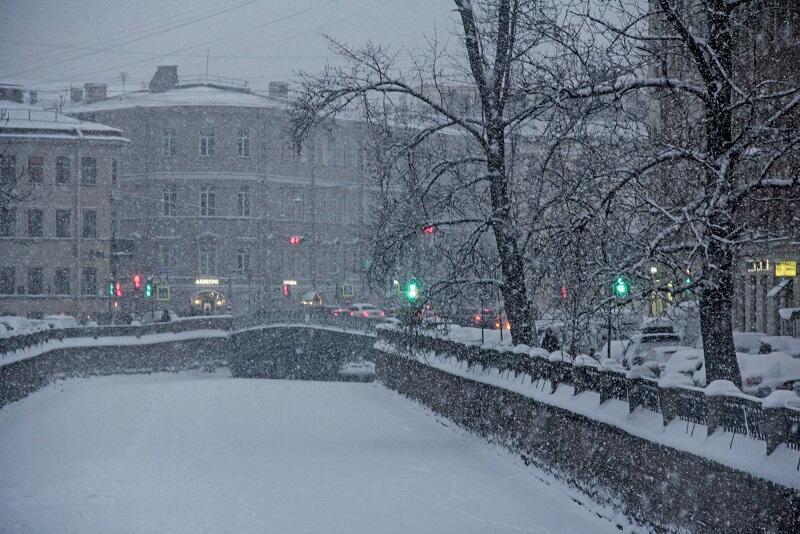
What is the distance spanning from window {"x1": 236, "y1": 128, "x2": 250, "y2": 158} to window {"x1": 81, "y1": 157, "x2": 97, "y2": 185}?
39.0 feet

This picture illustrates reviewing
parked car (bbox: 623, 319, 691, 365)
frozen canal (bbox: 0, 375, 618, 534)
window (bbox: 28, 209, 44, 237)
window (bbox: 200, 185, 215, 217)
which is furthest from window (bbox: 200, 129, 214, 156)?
frozen canal (bbox: 0, 375, 618, 534)

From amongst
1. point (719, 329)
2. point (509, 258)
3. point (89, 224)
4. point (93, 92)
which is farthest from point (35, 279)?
point (719, 329)

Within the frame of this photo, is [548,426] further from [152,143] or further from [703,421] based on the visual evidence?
[152,143]

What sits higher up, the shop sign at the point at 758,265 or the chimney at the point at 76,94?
the chimney at the point at 76,94

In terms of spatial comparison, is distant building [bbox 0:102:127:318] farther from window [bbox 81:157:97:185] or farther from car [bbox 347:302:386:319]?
car [bbox 347:302:386:319]

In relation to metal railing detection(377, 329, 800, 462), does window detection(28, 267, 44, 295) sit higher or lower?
higher

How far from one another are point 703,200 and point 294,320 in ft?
156

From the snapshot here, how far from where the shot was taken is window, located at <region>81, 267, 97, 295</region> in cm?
7319

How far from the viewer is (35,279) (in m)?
72.4

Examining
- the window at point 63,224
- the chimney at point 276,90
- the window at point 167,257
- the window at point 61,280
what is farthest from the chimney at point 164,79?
the window at point 61,280

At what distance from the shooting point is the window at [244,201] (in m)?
83.6

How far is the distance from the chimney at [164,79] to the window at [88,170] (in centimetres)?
1547

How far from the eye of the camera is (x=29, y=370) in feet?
115

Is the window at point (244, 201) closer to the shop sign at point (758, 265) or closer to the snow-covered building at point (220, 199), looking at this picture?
the snow-covered building at point (220, 199)
